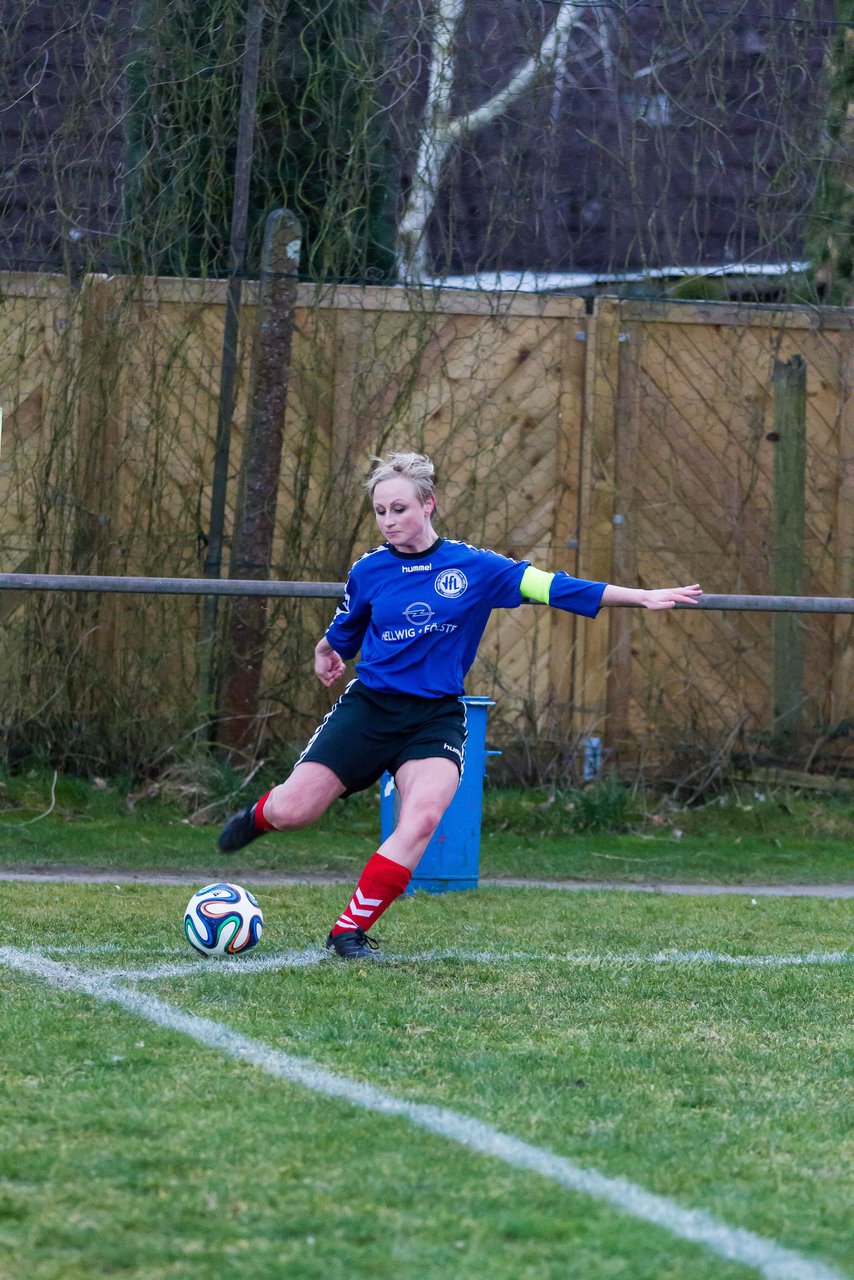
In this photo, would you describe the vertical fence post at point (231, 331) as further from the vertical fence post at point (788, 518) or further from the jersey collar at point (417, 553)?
the jersey collar at point (417, 553)

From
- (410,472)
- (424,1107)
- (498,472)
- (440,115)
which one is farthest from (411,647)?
(440,115)

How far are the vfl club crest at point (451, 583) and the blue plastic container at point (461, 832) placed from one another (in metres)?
1.77

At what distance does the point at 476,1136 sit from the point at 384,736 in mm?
2456

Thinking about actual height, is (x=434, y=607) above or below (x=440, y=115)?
below

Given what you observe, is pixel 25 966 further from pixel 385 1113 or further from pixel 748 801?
pixel 748 801

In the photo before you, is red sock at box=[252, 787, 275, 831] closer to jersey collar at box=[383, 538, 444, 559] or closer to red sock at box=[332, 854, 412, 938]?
red sock at box=[332, 854, 412, 938]

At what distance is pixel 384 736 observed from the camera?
569cm

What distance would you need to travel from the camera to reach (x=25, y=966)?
5.14 meters

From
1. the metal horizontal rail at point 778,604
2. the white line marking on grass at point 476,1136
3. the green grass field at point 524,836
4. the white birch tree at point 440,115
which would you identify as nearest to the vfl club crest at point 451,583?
the white line marking on grass at point 476,1136

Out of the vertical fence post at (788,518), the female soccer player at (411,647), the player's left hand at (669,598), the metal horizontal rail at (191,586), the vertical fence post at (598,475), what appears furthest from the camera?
the vertical fence post at (788,518)

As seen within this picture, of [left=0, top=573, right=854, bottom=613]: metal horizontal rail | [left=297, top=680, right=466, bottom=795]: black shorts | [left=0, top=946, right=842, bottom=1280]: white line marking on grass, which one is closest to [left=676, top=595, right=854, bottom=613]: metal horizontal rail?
[left=0, top=573, right=854, bottom=613]: metal horizontal rail

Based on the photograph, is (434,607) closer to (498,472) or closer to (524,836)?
(524,836)

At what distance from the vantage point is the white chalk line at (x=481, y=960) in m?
5.14

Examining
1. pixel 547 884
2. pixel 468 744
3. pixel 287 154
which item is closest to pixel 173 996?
pixel 468 744
